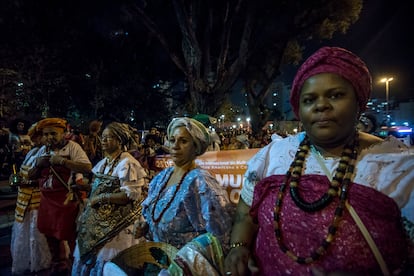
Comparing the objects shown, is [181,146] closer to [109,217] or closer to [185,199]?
[185,199]

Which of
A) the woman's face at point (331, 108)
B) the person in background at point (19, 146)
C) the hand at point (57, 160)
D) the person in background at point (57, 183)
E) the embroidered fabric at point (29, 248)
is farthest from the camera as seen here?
the person in background at point (19, 146)

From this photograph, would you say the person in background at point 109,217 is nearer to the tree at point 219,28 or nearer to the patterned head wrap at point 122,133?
the patterned head wrap at point 122,133

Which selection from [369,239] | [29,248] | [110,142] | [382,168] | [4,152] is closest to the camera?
[369,239]

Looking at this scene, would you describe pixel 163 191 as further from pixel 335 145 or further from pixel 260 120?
pixel 260 120

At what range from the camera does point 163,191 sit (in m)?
2.74

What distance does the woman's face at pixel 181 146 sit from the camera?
2.77 metres

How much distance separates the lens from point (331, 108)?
1487mm

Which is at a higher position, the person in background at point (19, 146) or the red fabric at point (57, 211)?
the person in background at point (19, 146)

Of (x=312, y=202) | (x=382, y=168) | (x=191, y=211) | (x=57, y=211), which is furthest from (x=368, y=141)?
(x=57, y=211)

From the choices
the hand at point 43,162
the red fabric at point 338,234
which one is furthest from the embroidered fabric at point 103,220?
the red fabric at point 338,234

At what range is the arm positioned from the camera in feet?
5.42

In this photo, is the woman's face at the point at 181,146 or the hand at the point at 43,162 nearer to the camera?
the woman's face at the point at 181,146

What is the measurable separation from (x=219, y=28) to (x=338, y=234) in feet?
44.4

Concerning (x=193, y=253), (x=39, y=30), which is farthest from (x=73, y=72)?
(x=193, y=253)
